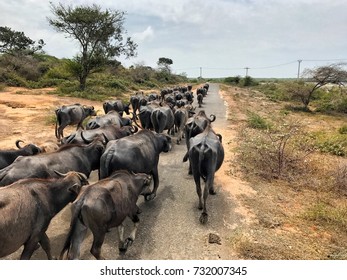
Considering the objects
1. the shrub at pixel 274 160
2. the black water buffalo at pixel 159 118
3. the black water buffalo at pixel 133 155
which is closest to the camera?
the black water buffalo at pixel 133 155

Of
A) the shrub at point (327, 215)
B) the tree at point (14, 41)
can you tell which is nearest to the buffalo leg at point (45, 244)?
the shrub at point (327, 215)

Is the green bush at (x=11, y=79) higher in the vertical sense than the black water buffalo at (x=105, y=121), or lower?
higher

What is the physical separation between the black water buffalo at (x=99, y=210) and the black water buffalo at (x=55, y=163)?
4.36 feet

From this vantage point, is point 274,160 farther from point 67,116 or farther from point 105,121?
point 67,116

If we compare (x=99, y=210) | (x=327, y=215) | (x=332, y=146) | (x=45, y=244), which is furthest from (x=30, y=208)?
(x=332, y=146)

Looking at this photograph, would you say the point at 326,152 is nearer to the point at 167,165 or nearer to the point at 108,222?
the point at 167,165

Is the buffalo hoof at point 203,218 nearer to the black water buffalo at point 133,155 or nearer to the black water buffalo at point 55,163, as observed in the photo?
the black water buffalo at point 133,155

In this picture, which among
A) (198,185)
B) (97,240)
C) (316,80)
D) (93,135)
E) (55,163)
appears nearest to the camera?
(97,240)

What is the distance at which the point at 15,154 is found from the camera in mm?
6250

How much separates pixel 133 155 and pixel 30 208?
2.37 m

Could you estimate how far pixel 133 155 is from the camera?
19.8ft

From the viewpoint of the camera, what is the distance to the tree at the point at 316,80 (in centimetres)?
2870

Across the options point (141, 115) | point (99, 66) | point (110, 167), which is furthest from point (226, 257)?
point (99, 66)

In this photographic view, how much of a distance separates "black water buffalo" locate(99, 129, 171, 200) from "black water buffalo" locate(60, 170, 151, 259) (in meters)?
0.81
